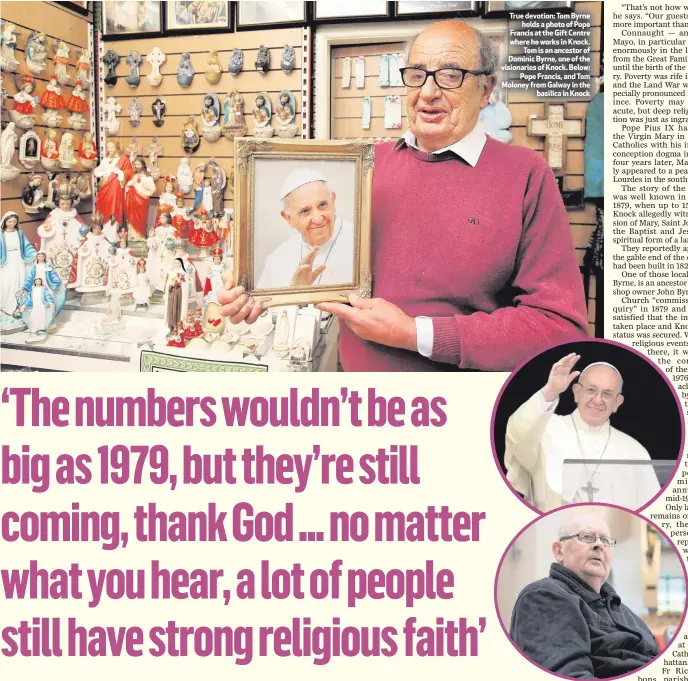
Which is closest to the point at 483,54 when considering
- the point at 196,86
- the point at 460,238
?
the point at 460,238

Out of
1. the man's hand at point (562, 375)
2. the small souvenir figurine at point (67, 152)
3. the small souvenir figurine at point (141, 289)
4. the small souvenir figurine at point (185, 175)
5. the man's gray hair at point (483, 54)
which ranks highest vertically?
the man's gray hair at point (483, 54)

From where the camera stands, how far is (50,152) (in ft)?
6.38

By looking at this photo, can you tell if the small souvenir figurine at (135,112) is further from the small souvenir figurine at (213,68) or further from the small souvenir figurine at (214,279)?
the small souvenir figurine at (214,279)

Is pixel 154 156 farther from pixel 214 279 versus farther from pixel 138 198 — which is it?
pixel 214 279

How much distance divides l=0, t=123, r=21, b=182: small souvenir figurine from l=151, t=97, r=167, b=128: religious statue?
46 centimetres

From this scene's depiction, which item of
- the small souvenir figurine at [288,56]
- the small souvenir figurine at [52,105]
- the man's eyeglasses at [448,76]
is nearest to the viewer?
the man's eyeglasses at [448,76]

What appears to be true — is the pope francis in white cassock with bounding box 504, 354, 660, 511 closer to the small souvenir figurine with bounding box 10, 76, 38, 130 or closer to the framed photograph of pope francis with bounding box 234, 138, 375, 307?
the framed photograph of pope francis with bounding box 234, 138, 375, 307

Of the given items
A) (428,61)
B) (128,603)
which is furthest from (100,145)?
(128,603)

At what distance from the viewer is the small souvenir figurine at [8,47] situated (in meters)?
1.82

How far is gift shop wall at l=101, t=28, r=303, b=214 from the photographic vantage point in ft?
5.89

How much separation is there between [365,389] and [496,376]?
14.0 inches

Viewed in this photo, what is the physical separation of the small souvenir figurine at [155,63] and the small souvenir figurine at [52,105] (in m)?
0.29

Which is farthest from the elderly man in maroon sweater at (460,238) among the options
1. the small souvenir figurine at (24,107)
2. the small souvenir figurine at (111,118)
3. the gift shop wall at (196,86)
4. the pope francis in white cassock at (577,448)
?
the small souvenir figurine at (24,107)

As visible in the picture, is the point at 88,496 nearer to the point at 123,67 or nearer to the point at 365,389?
the point at 365,389
